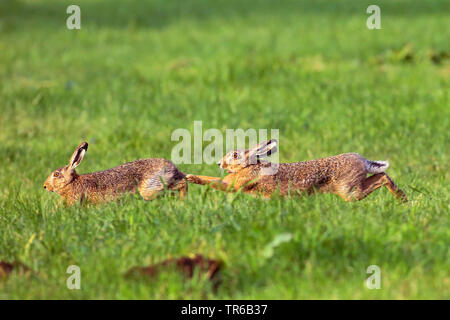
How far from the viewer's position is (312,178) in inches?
212

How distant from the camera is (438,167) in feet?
24.0

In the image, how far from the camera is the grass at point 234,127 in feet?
13.7

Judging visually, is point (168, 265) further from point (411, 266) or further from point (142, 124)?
point (142, 124)

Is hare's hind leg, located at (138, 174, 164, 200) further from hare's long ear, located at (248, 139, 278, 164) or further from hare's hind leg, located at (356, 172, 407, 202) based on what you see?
hare's hind leg, located at (356, 172, 407, 202)

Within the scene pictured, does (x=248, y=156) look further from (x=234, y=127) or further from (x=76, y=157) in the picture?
(x=234, y=127)

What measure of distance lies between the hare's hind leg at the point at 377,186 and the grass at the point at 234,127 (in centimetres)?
12

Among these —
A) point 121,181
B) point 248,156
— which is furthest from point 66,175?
point 248,156

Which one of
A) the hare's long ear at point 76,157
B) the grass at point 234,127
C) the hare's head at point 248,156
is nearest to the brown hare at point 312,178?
the hare's head at point 248,156

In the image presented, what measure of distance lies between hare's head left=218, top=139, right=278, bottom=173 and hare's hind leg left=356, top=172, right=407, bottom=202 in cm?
71

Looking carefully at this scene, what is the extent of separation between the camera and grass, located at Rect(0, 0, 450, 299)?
4188 mm

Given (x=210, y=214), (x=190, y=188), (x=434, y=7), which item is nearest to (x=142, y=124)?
(x=190, y=188)

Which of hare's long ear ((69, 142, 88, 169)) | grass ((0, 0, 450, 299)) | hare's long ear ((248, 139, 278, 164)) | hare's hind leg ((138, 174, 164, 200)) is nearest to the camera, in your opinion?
grass ((0, 0, 450, 299))

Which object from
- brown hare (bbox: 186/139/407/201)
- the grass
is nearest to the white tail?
brown hare (bbox: 186/139/407/201)

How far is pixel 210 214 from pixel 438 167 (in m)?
3.30
